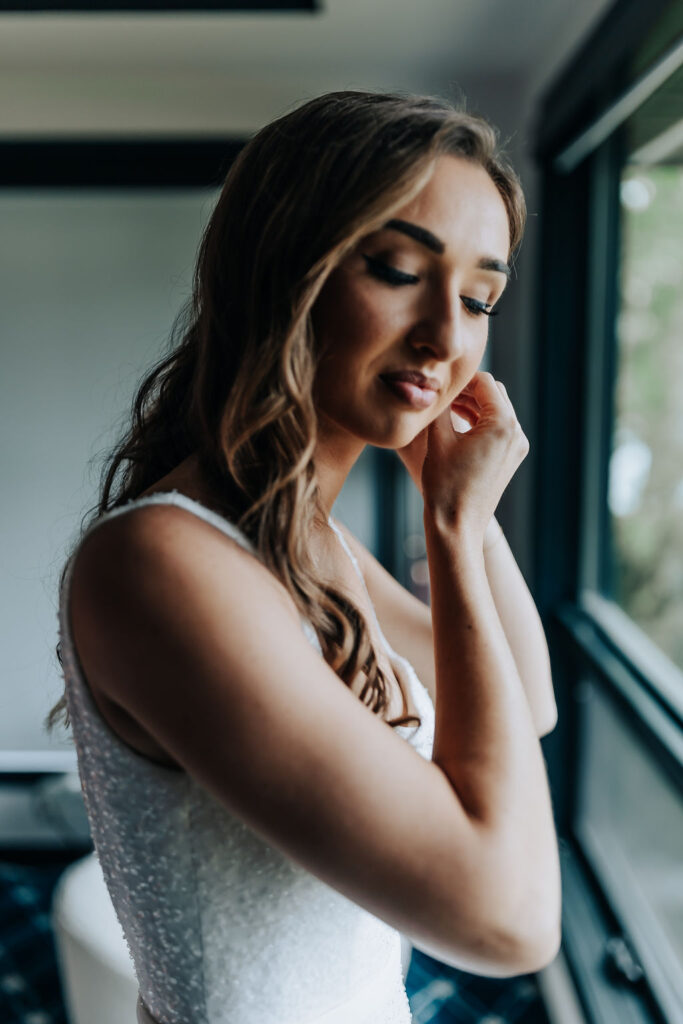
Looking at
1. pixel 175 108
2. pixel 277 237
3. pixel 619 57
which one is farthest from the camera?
pixel 175 108

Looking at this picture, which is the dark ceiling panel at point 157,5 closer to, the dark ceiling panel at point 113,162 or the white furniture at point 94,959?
the dark ceiling panel at point 113,162

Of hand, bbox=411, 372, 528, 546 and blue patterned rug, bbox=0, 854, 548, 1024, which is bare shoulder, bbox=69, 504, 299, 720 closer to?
hand, bbox=411, 372, 528, 546

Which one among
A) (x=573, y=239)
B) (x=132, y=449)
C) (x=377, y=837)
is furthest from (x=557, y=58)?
(x=377, y=837)

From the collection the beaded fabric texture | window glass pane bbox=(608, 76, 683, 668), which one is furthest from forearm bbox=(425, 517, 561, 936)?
window glass pane bbox=(608, 76, 683, 668)

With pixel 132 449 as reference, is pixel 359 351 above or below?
above

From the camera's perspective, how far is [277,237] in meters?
0.60

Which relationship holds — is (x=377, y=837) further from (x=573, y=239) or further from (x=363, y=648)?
(x=573, y=239)

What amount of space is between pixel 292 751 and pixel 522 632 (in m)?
0.47

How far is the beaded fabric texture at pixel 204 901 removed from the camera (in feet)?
1.94

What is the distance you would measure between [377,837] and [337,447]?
13.0 inches

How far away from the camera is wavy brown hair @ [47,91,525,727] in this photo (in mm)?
586

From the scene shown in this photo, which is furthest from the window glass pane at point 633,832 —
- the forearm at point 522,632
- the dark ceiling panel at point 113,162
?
the dark ceiling panel at point 113,162

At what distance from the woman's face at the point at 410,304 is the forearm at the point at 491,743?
0.42 ft

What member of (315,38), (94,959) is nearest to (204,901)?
(94,959)
